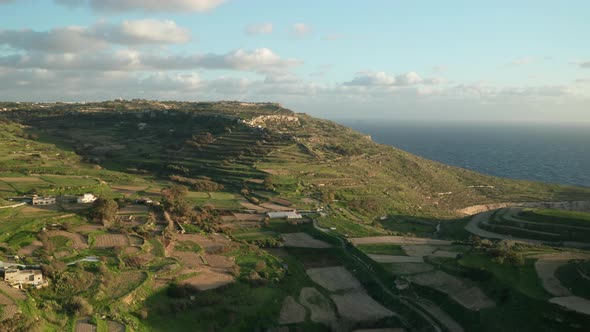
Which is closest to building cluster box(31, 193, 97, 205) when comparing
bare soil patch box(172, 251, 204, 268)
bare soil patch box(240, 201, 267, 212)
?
bare soil patch box(172, 251, 204, 268)

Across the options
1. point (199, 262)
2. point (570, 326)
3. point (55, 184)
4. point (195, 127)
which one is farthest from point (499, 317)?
point (195, 127)

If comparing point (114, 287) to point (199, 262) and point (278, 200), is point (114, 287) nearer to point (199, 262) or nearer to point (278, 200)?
point (199, 262)

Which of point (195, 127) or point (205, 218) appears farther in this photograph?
point (195, 127)

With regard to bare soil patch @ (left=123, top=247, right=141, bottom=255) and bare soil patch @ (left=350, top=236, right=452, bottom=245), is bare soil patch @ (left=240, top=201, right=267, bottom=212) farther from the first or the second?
bare soil patch @ (left=123, top=247, right=141, bottom=255)

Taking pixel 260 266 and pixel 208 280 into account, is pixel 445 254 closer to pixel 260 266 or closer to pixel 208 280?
pixel 260 266

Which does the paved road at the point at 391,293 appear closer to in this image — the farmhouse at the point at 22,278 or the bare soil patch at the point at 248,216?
the bare soil patch at the point at 248,216

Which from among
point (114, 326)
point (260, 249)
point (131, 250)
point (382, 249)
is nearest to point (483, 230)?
point (382, 249)
